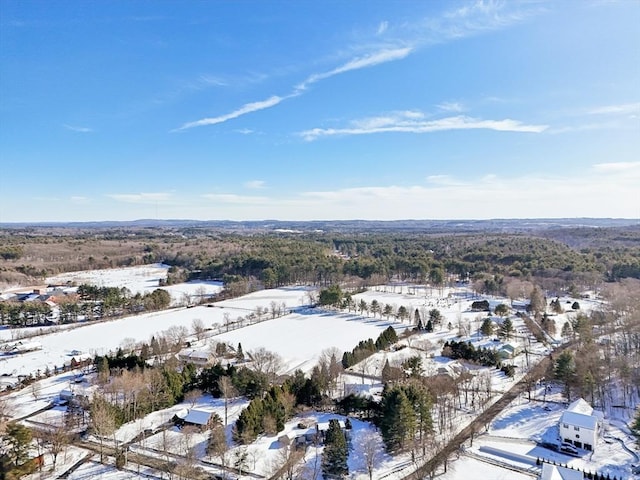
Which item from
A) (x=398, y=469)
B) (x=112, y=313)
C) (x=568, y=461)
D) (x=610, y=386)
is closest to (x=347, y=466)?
(x=398, y=469)

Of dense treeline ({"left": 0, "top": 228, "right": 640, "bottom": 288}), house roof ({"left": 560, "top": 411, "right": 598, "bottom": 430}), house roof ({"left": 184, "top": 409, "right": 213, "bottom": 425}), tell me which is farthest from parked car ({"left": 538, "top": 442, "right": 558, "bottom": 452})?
dense treeline ({"left": 0, "top": 228, "right": 640, "bottom": 288})

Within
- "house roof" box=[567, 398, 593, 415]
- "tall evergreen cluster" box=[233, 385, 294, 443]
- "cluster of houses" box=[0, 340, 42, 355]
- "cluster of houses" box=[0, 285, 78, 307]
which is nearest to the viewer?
"tall evergreen cluster" box=[233, 385, 294, 443]

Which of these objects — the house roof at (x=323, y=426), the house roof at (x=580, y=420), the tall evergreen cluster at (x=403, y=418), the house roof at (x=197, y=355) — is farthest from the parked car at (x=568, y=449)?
the house roof at (x=197, y=355)

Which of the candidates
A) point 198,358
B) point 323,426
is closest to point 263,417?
point 323,426

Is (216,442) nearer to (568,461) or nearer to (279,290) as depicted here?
(568,461)

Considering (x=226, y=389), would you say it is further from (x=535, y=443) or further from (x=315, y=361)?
(x=535, y=443)

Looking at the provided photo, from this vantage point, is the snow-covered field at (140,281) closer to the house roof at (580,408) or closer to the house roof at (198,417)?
the house roof at (198,417)

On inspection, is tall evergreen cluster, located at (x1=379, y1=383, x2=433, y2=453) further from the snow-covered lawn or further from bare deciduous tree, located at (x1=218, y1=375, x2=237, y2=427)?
the snow-covered lawn
